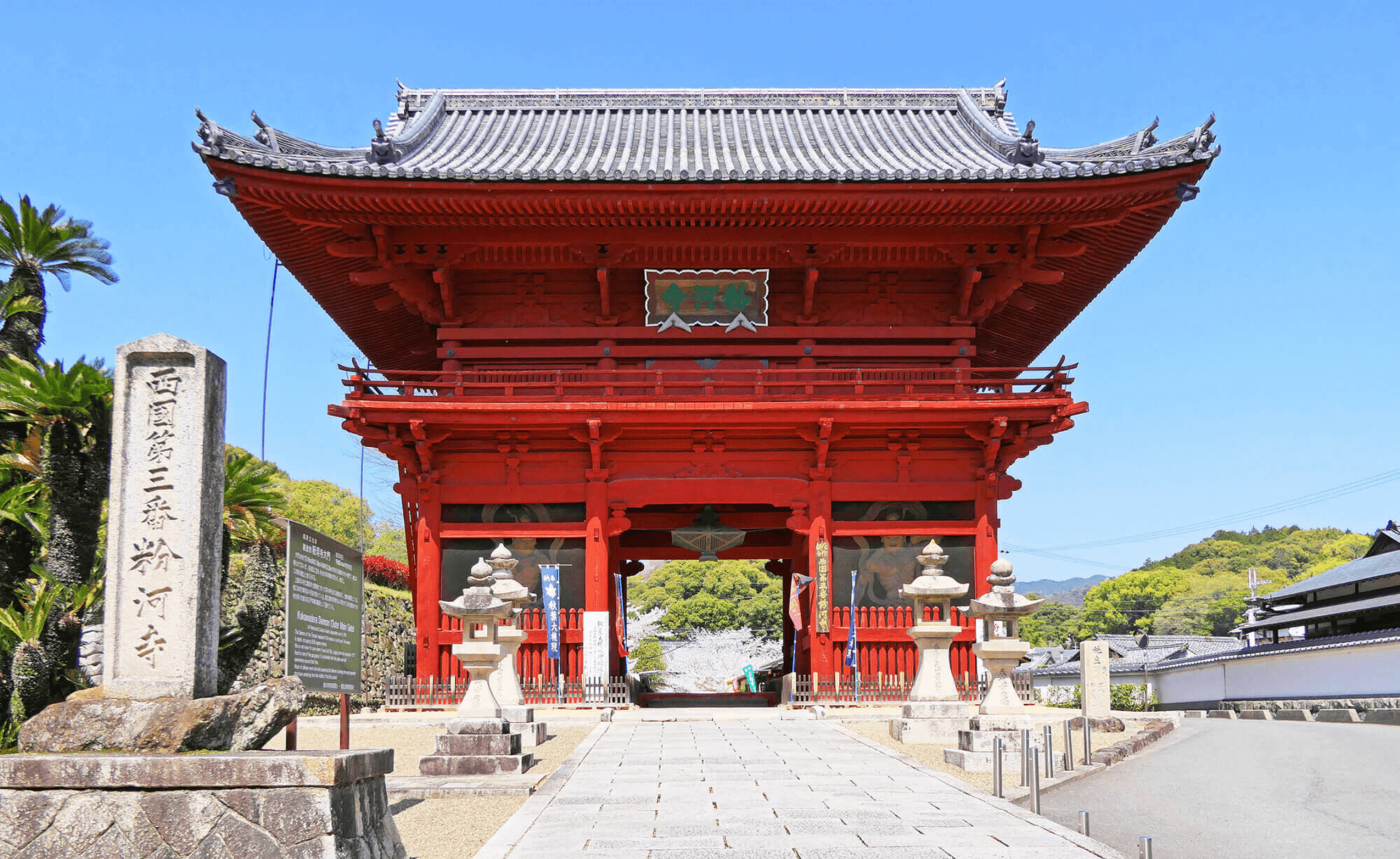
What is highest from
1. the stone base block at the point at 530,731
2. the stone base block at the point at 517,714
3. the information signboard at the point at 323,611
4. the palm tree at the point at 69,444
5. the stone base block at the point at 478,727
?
the palm tree at the point at 69,444

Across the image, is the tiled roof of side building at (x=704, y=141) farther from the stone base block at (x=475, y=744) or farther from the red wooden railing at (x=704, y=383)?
the stone base block at (x=475, y=744)

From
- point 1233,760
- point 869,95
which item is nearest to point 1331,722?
point 1233,760

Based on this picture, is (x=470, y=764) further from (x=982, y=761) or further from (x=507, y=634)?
(x=982, y=761)

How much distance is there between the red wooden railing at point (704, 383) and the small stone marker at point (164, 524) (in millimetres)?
11758

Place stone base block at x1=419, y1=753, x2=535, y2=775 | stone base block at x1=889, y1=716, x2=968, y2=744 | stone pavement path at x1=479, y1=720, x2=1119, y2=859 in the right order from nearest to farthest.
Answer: stone pavement path at x1=479, y1=720, x2=1119, y2=859, stone base block at x1=419, y1=753, x2=535, y2=775, stone base block at x1=889, y1=716, x2=968, y2=744

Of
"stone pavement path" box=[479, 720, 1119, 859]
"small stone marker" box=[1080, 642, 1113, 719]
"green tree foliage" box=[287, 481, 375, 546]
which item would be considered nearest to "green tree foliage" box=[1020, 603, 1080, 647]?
"green tree foliage" box=[287, 481, 375, 546]

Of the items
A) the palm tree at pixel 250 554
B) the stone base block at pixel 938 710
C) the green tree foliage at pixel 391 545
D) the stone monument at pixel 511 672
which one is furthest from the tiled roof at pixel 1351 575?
the green tree foliage at pixel 391 545

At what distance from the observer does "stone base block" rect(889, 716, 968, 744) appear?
13906 millimetres

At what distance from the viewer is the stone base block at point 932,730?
547 inches

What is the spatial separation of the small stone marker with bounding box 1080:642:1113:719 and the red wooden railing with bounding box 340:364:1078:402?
593 cm

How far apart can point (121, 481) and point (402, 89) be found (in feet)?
67.6

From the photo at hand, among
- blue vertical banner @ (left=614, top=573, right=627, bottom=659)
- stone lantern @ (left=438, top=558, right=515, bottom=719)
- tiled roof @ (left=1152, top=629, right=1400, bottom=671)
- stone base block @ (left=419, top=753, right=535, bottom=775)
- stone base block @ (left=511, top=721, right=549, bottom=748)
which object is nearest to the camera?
stone base block @ (left=419, top=753, right=535, bottom=775)

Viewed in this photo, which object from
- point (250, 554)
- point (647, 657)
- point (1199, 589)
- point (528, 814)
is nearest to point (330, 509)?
point (647, 657)

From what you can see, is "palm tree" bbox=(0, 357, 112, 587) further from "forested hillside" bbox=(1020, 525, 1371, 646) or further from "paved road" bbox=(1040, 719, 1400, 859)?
"forested hillside" bbox=(1020, 525, 1371, 646)
